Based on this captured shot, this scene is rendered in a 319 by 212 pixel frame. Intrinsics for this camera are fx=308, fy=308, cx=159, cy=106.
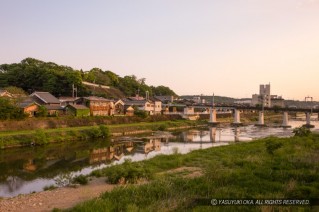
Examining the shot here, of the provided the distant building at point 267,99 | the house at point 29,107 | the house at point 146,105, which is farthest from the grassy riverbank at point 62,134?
the distant building at point 267,99

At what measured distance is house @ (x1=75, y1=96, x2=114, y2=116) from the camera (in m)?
44.2

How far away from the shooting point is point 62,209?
8852 millimetres

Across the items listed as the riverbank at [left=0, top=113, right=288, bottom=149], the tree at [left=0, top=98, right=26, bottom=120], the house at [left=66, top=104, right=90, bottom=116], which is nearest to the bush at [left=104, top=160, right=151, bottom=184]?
the riverbank at [left=0, top=113, right=288, bottom=149]

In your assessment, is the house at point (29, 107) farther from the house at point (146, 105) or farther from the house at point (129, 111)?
the house at point (146, 105)

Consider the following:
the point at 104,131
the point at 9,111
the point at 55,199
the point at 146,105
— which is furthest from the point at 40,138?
the point at 146,105

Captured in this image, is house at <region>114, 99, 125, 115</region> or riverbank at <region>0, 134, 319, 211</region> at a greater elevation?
house at <region>114, 99, 125, 115</region>

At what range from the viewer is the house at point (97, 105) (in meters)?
Answer: 44.2

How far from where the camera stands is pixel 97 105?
45656mm

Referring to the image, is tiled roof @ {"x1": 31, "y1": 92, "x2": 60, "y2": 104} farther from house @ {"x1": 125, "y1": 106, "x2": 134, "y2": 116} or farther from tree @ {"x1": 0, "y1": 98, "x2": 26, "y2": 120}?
house @ {"x1": 125, "y1": 106, "x2": 134, "y2": 116}

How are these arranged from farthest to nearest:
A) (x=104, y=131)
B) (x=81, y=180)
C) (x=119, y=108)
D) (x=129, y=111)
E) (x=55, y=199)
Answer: (x=119, y=108)
(x=129, y=111)
(x=104, y=131)
(x=81, y=180)
(x=55, y=199)

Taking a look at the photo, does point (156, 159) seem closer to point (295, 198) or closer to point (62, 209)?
point (62, 209)

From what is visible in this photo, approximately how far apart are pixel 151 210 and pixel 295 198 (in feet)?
12.4

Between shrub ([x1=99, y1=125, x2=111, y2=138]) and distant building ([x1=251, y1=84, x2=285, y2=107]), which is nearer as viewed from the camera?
shrub ([x1=99, y1=125, x2=111, y2=138])

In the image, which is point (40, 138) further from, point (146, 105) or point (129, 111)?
point (146, 105)
